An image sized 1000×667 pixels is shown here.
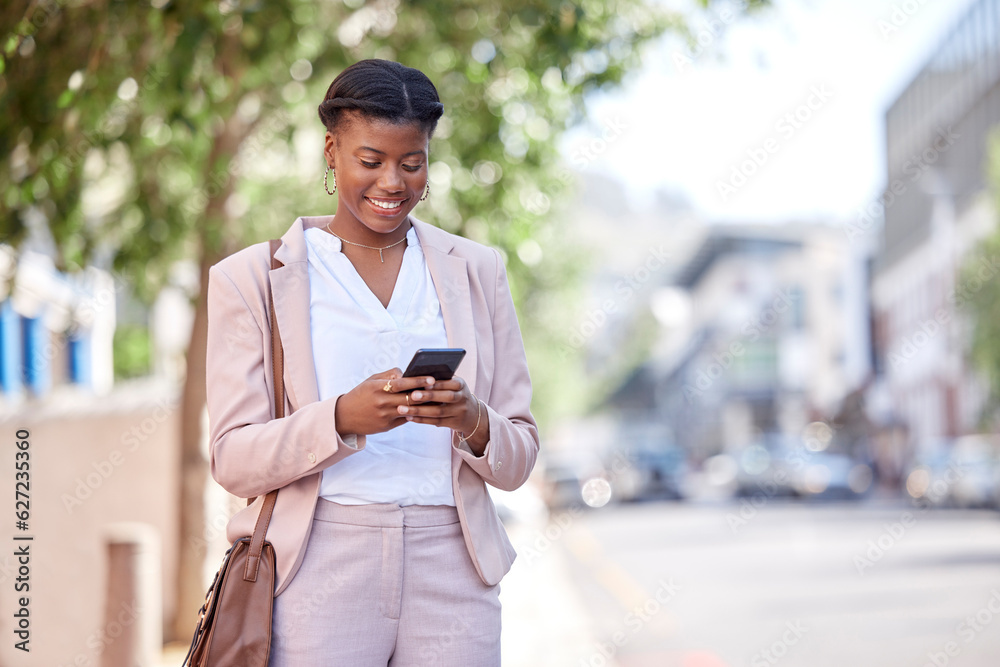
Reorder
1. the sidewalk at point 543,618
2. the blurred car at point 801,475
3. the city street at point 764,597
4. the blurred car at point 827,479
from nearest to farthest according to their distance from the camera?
the city street at point 764,597, the sidewalk at point 543,618, the blurred car at point 827,479, the blurred car at point 801,475

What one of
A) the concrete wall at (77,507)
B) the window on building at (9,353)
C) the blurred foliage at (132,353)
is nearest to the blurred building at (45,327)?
the window on building at (9,353)

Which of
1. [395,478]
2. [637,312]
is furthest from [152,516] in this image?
[637,312]

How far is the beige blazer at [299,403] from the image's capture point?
6.37 feet

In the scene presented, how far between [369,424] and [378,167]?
19.4 inches

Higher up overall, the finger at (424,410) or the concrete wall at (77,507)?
the finger at (424,410)

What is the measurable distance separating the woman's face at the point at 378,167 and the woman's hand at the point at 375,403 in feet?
1.25

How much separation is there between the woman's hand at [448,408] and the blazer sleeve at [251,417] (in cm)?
14

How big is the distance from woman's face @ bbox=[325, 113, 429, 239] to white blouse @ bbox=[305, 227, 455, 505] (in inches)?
4.7

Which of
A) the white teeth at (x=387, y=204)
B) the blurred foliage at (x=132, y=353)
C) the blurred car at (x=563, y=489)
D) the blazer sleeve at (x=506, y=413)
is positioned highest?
the blurred foliage at (x=132, y=353)

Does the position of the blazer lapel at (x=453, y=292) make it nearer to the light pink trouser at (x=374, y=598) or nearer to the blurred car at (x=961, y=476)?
the light pink trouser at (x=374, y=598)

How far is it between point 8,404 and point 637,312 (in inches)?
3368

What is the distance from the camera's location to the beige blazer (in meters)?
1.94

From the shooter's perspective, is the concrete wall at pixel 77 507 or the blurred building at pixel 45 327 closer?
the concrete wall at pixel 77 507

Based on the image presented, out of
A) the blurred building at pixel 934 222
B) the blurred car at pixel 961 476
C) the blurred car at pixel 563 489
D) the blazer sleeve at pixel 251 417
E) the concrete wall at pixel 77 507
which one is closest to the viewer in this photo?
the blazer sleeve at pixel 251 417
